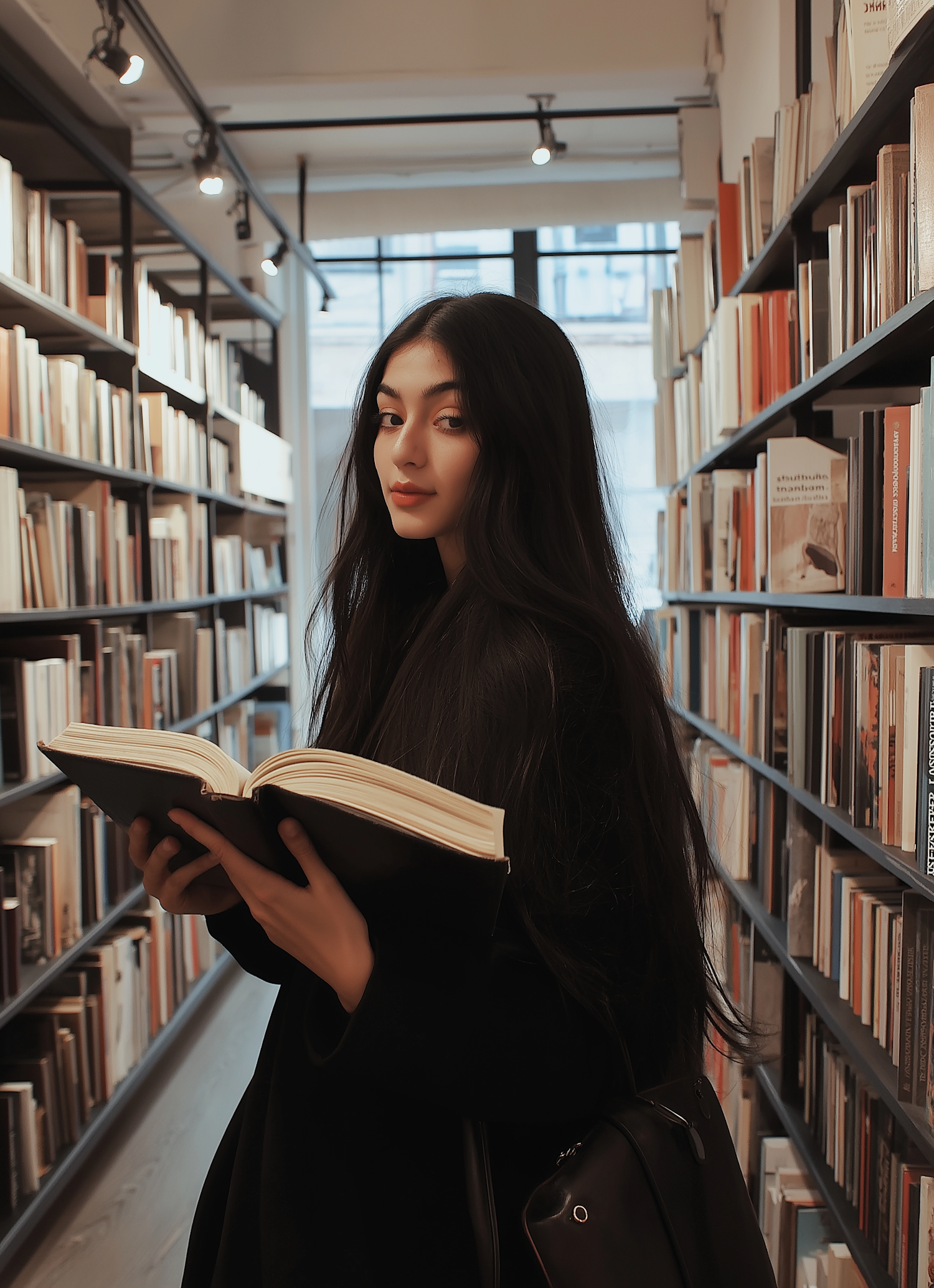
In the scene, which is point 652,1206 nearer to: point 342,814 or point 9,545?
point 342,814

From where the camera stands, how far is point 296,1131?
2.64 feet

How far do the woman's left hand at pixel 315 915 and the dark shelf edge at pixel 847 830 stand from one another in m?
0.46

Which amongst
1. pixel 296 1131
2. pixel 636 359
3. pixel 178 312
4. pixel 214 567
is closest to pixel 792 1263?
pixel 296 1131

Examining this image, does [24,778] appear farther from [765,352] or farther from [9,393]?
[765,352]

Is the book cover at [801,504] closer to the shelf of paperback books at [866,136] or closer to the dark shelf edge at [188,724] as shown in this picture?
the shelf of paperback books at [866,136]

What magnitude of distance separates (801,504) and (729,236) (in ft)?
3.62

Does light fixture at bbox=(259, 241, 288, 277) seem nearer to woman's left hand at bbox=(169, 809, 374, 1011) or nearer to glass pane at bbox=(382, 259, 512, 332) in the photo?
glass pane at bbox=(382, 259, 512, 332)

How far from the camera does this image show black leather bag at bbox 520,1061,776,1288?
2.30ft

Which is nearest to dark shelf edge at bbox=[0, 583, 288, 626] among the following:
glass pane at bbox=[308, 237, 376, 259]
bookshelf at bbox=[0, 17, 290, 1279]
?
bookshelf at bbox=[0, 17, 290, 1279]

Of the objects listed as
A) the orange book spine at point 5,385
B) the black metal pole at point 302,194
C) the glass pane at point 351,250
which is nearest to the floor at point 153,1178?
the orange book spine at point 5,385

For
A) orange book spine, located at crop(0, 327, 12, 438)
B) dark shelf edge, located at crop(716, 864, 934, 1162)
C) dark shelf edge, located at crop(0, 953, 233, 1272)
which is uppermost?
orange book spine, located at crop(0, 327, 12, 438)

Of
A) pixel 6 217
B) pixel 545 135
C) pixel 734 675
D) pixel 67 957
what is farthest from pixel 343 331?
pixel 67 957

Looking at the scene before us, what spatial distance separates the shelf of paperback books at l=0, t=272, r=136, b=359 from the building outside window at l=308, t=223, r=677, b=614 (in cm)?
223

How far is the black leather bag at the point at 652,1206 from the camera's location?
701mm
